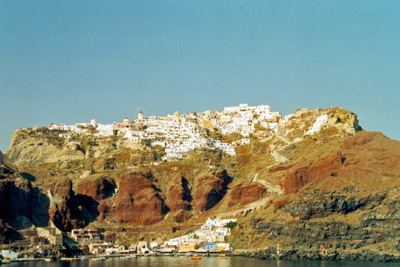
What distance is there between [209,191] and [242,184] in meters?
6.97

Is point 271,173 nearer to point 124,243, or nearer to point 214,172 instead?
point 214,172

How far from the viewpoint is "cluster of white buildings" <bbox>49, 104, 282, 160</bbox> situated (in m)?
165

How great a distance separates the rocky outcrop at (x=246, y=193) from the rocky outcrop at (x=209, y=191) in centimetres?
416

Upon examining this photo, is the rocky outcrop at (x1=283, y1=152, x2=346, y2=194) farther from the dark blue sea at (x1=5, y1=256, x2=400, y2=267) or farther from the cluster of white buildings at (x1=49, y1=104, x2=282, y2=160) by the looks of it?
the cluster of white buildings at (x1=49, y1=104, x2=282, y2=160)

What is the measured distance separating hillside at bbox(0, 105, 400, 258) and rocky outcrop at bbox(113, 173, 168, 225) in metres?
0.21

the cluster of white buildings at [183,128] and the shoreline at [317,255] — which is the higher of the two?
the cluster of white buildings at [183,128]

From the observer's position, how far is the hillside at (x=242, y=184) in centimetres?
10956

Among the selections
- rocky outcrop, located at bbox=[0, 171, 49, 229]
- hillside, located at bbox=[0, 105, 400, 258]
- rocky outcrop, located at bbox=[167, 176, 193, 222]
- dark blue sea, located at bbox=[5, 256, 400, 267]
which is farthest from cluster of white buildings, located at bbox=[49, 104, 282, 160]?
dark blue sea, located at bbox=[5, 256, 400, 267]

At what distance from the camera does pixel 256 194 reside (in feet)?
431

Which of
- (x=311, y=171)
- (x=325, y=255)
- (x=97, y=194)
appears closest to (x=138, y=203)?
(x=97, y=194)

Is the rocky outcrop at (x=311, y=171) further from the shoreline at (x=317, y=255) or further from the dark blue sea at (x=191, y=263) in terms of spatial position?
the dark blue sea at (x=191, y=263)

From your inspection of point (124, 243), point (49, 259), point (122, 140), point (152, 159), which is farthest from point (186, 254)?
point (122, 140)

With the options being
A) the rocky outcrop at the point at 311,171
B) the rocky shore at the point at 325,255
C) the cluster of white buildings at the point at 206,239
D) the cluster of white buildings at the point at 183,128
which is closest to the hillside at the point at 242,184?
the rocky outcrop at the point at 311,171

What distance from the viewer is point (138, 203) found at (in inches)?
5394
